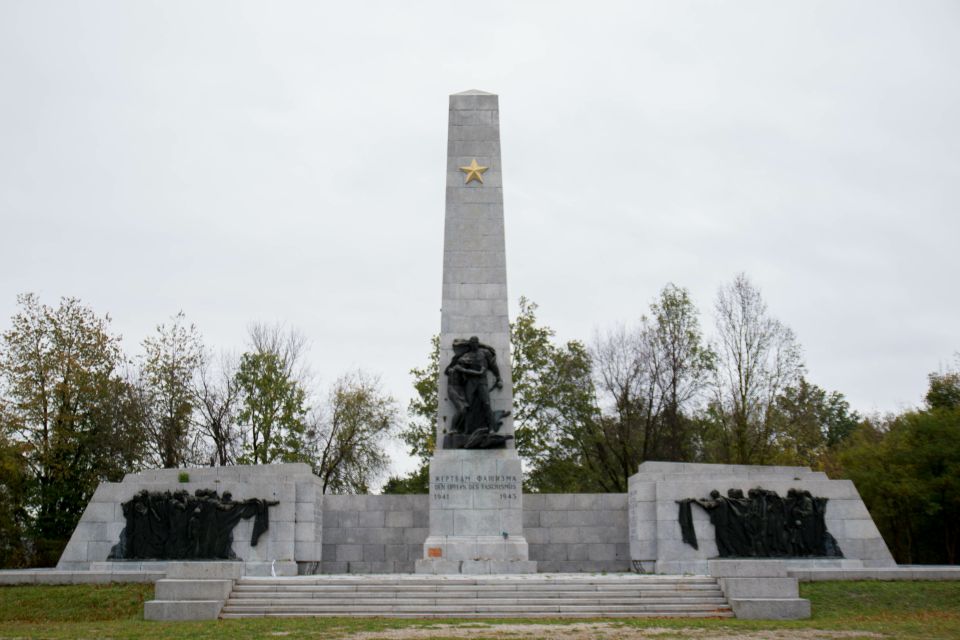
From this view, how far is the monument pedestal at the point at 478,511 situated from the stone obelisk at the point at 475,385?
23 mm

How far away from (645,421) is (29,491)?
73.0ft

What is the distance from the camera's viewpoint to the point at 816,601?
1745 cm

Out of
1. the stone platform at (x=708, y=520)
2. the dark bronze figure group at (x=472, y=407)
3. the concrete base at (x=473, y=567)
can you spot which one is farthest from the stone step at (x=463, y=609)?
the dark bronze figure group at (x=472, y=407)

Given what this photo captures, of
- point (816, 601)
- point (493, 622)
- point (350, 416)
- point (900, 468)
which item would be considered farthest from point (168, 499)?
point (900, 468)

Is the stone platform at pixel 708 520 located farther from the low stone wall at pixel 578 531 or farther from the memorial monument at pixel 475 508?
the low stone wall at pixel 578 531

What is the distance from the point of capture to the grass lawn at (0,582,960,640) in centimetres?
1348

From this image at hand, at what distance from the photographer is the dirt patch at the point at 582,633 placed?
1307 centimetres

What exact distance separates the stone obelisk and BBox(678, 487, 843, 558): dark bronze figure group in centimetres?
425

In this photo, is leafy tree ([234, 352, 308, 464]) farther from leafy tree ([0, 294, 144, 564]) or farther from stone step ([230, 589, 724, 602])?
stone step ([230, 589, 724, 602])

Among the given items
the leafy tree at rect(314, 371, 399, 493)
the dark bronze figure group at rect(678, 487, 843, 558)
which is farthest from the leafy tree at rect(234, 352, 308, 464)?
the dark bronze figure group at rect(678, 487, 843, 558)

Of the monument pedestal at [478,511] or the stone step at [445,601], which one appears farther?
the monument pedestal at [478,511]

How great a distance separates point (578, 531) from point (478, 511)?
3381mm

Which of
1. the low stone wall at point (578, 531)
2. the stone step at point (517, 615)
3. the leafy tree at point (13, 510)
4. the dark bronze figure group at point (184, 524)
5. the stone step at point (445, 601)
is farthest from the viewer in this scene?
the leafy tree at point (13, 510)

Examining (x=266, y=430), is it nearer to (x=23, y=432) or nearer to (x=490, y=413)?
(x=23, y=432)
